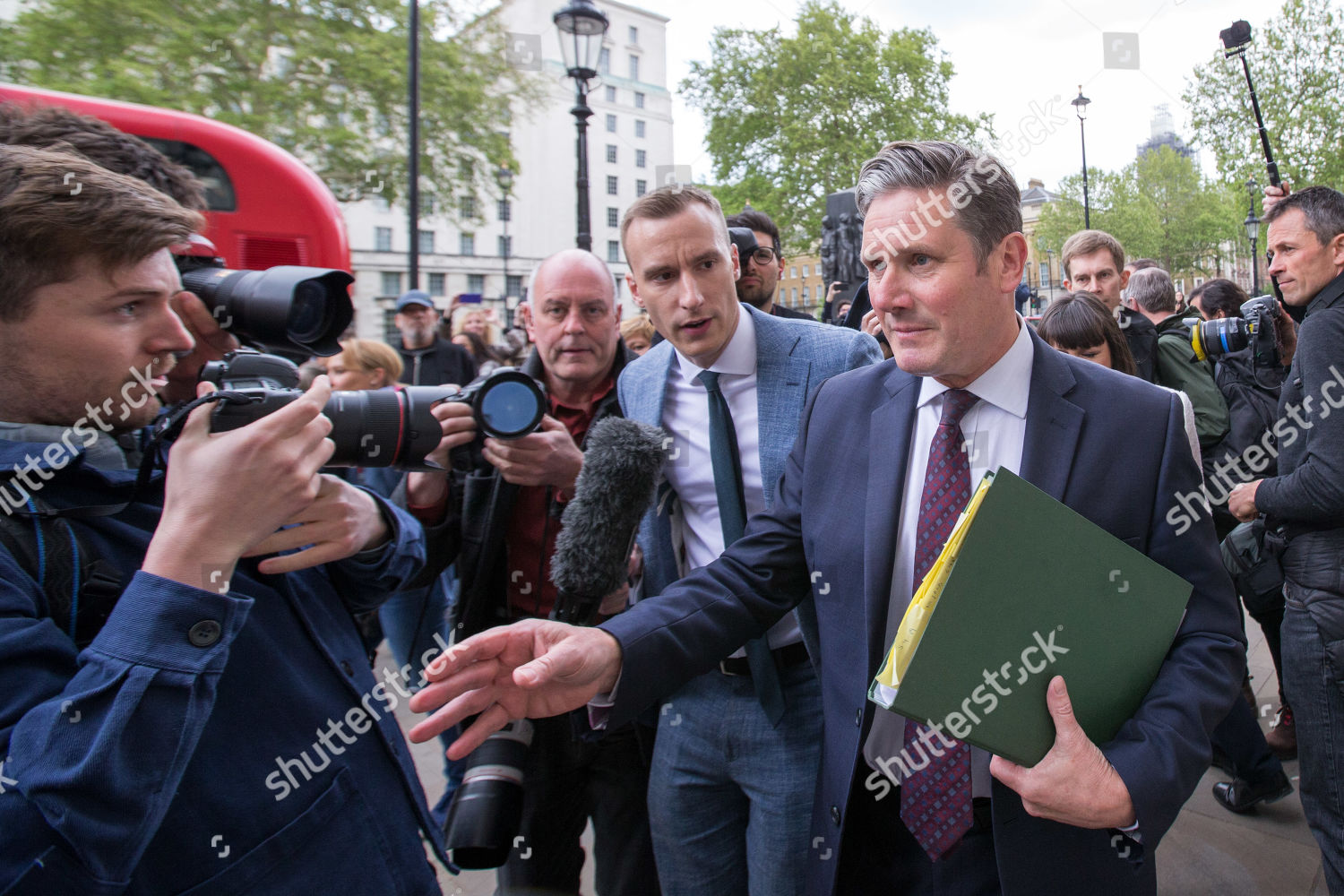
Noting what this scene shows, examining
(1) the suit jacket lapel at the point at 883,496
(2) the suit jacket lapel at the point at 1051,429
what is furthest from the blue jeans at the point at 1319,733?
(1) the suit jacket lapel at the point at 883,496

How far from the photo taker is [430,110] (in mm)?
15539

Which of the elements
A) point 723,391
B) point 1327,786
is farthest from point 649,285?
point 1327,786

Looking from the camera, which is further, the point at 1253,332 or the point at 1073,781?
the point at 1253,332

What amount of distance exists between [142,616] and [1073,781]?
1.36 meters

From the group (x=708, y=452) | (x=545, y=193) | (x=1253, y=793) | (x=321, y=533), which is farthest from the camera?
(x=545, y=193)

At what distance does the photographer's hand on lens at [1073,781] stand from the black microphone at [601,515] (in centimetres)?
98

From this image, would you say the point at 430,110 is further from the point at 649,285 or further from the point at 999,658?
the point at 999,658

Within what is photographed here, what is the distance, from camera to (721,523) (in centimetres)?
220

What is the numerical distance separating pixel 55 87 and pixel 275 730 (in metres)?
13.9

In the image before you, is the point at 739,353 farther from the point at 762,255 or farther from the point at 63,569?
the point at 762,255

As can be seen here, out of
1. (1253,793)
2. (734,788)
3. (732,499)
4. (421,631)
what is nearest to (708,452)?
(732,499)

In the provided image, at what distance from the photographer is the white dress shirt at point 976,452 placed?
1599 mm

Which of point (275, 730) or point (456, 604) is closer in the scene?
point (275, 730)

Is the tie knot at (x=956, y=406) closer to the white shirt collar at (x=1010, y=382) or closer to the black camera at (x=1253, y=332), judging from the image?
the white shirt collar at (x=1010, y=382)
